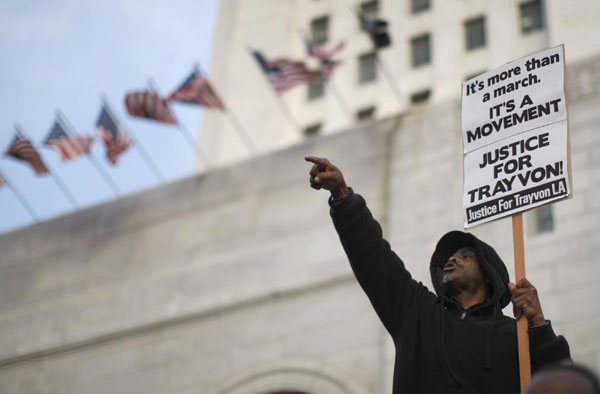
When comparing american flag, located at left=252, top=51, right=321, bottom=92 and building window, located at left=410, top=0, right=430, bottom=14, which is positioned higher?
building window, located at left=410, top=0, right=430, bottom=14

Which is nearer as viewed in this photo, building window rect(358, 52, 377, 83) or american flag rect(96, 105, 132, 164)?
american flag rect(96, 105, 132, 164)

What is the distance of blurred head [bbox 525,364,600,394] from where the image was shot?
3.20m

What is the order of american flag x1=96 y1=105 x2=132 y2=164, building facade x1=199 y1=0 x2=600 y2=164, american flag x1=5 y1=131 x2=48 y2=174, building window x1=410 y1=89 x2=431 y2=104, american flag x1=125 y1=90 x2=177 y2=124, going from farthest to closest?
building window x1=410 y1=89 x2=431 y2=104, building facade x1=199 y1=0 x2=600 y2=164, american flag x1=125 y1=90 x2=177 y2=124, american flag x1=96 y1=105 x2=132 y2=164, american flag x1=5 y1=131 x2=48 y2=174

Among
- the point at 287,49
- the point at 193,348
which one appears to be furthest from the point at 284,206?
the point at 287,49

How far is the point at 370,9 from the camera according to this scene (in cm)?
3438

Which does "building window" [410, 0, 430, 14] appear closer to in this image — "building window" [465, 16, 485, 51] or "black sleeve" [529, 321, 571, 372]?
"building window" [465, 16, 485, 51]

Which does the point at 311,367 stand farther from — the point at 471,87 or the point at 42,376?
the point at 471,87

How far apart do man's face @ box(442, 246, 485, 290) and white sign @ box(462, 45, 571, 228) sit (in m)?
0.32

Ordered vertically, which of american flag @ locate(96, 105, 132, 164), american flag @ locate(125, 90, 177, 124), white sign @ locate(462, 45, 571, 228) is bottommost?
white sign @ locate(462, 45, 571, 228)

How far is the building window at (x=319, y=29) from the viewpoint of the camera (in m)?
35.1

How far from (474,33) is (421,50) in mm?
1772

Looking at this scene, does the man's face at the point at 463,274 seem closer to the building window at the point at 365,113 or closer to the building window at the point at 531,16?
the building window at the point at 531,16

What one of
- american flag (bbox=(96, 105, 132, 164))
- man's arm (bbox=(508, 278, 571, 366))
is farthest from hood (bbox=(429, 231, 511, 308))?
american flag (bbox=(96, 105, 132, 164))

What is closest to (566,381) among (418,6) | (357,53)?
(357,53)
